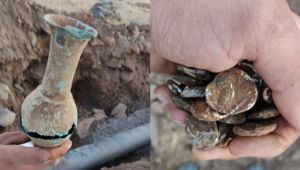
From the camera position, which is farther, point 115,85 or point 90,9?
point 115,85

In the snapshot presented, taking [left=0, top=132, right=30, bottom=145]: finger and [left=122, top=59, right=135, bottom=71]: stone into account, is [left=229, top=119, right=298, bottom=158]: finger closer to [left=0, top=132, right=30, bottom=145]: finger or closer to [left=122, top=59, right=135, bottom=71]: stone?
[left=122, top=59, right=135, bottom=71]: stone

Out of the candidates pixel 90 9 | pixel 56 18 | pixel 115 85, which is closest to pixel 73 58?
pixel 56 18

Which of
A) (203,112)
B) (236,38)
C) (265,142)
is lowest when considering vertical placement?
(265,142)

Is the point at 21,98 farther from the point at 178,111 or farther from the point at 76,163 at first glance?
the point at 178,111

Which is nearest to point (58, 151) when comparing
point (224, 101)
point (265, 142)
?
point (224, 101)

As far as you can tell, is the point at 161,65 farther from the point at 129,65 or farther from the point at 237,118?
the point at 237,118

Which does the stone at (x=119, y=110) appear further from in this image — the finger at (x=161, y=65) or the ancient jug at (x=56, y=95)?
the ancient jug at (x=56, y=95)

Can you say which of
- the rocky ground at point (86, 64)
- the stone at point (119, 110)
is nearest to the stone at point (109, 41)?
the rocky ground at point (86, 64)
